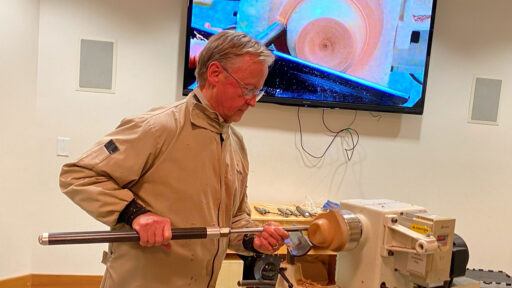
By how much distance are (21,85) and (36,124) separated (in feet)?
0.94

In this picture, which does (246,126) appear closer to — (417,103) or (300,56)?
(300,56)

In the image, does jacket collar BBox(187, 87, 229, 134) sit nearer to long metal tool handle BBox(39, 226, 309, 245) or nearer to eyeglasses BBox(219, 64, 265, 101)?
eyeglasses BBox(219, 64, 265, 101)

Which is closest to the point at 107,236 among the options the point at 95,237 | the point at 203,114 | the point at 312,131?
the point at 95,237

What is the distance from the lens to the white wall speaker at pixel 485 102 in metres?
3.04

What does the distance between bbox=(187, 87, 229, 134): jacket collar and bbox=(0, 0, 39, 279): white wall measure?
194 centimetres

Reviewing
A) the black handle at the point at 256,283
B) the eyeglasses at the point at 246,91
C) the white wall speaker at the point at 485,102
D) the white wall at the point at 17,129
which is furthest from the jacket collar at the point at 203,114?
the white wall speaker at the point at 485,102

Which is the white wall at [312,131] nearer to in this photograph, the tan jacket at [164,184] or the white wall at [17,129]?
the white wall at [17,129]

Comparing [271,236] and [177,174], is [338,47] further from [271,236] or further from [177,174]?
[177,174]

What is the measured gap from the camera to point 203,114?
1.20 m

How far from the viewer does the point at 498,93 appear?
306 cm

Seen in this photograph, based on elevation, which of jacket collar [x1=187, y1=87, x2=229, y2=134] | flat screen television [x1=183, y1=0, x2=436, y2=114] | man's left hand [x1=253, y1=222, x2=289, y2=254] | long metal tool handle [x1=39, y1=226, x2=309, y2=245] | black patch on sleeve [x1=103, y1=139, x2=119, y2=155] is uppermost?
flat screen television [x1=183, y1=0, x2=436, y2=114]

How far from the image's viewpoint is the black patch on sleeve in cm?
104

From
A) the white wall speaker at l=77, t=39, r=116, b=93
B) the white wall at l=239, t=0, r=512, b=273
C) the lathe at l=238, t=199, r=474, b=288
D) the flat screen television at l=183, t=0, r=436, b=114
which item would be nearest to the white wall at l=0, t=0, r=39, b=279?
the white wall speaker at l=77, t=39, r=116, b=93

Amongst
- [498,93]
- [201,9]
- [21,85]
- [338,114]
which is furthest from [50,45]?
[498,93]
